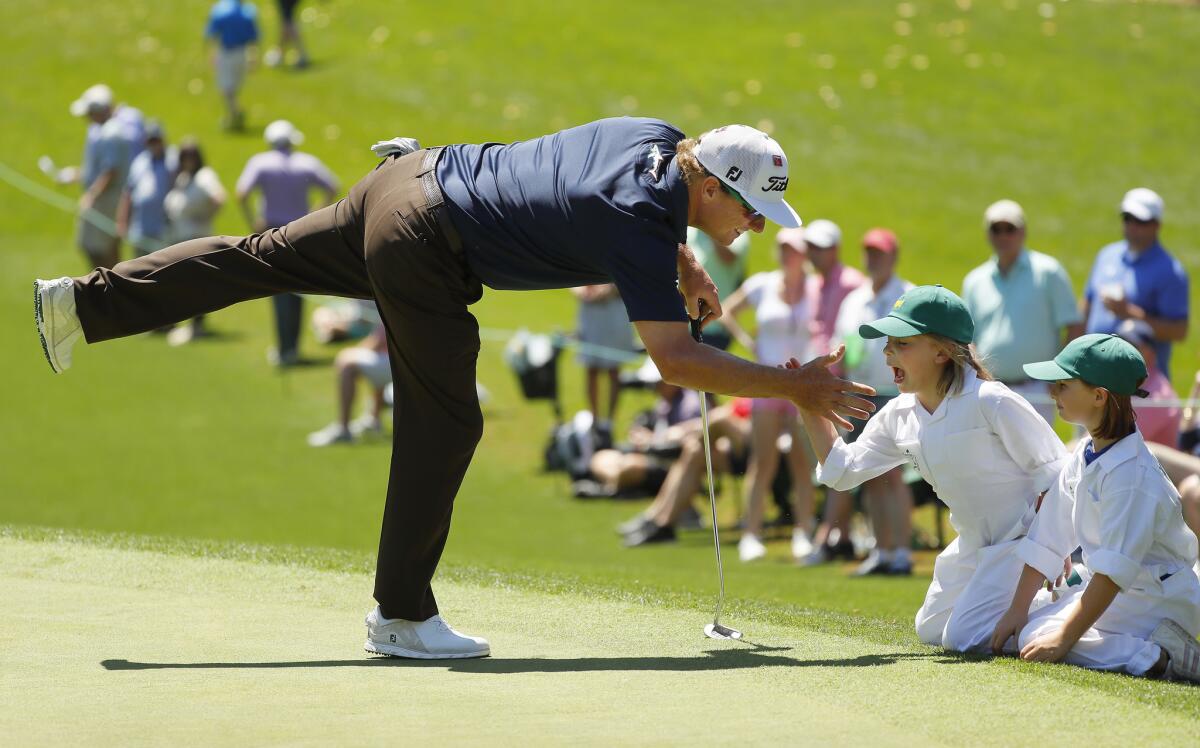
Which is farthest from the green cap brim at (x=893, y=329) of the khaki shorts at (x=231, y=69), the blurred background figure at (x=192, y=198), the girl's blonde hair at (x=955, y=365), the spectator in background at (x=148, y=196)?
the khaki shorts at (x=231, y=69)

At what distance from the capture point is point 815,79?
94.2 ft

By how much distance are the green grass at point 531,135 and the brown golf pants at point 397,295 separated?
136 cm

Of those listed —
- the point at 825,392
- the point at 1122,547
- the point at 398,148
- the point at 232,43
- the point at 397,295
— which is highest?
the point at 232,43

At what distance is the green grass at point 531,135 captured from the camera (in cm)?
1177

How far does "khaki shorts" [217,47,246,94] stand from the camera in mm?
26266

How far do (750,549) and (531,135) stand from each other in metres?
15.8

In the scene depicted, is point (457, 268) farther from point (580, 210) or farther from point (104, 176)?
point (104, 176)

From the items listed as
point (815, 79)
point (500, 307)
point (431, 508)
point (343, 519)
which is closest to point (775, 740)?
point (431, 508)

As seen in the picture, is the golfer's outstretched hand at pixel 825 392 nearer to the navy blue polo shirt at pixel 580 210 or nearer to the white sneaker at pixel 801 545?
the navy blue polo shirt at pixel 580 210

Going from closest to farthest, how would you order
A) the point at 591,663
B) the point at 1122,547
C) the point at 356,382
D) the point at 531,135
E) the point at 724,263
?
the point at 591,663
the point at 1122,547
the point at 724,263
the point at 356,382
the point at 531,135

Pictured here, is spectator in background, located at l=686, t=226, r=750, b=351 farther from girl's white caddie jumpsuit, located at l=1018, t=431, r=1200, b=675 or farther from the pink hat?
girl's white caddie jumpsuit, located at l=1018, t=431, r=1200, b=675

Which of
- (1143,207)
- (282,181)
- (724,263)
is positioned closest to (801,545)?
(724,263)

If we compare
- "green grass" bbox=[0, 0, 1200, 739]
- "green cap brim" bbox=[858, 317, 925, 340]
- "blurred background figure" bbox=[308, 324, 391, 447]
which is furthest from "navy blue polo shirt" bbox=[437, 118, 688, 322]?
"blurred background figure" bbox=[308, 324, 391, 447]

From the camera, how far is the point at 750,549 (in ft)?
35.8
